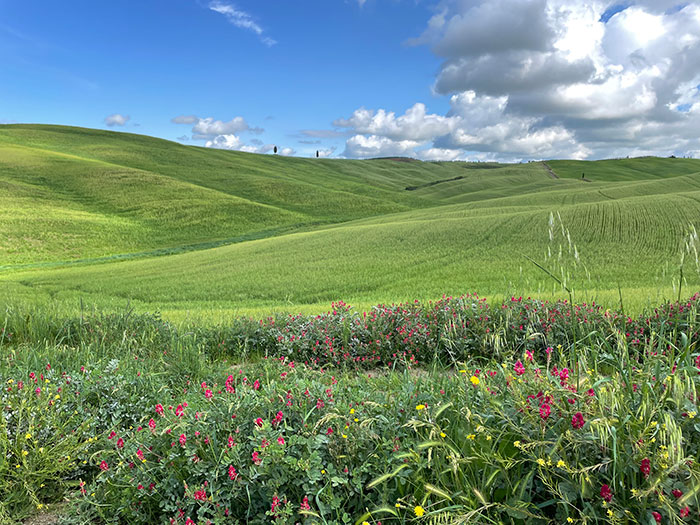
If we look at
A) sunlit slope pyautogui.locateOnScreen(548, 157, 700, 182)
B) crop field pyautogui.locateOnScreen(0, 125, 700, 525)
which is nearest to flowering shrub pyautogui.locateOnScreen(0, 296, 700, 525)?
crop field pyautogui.locateOnScreen(0, 125, 700, 525)

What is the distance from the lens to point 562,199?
46969mm

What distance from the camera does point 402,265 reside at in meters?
20.1

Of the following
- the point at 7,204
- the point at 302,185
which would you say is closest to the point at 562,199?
the point at 302,185

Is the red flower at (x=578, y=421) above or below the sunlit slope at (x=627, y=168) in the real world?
below

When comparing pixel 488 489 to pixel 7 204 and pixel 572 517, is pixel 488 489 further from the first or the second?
pixel 7 204

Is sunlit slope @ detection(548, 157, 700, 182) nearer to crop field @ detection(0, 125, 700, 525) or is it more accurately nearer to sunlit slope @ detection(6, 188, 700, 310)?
sunlit slope @ detection(6, 188, 700, 310)

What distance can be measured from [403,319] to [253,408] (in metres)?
4.79

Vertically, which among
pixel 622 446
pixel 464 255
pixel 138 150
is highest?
pixel 138 150

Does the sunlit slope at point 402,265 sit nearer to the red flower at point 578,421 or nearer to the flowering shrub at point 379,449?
the flowering shrub at point 379,449

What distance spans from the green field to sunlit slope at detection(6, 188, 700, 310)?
0.36 feet

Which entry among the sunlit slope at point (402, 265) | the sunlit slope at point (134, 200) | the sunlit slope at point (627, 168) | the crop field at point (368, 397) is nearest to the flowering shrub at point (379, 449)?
the crop field at point (368, 397)

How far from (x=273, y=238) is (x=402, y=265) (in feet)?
57.7

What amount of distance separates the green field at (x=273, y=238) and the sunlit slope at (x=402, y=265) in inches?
4.3

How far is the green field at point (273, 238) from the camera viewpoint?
51.1 ft
